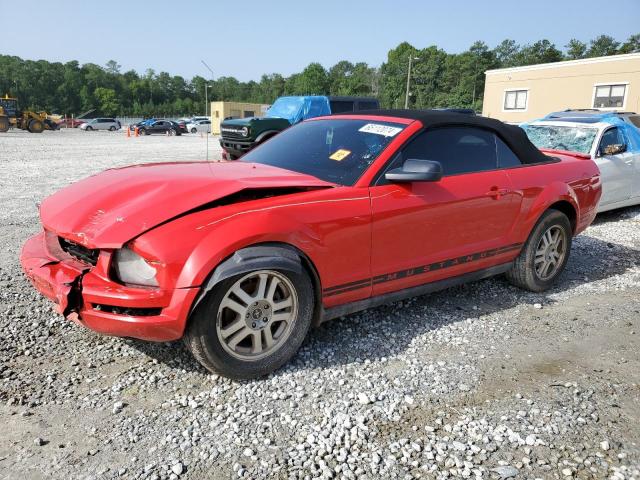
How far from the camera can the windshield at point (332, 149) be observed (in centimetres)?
355

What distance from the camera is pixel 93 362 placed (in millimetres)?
3156

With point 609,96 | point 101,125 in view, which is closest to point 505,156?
point 609,96

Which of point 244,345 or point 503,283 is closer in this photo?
point 244,345

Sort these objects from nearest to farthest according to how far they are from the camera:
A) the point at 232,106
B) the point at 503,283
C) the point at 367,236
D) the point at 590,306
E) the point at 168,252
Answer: the point at 168,252, the point at 367,236, the point at 590,306, the point at 503,283, the point at 232,106

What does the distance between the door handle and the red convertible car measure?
0.01 metres

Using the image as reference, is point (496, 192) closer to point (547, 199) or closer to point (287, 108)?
point (547, 199)

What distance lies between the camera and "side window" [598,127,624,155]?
24.2 feet

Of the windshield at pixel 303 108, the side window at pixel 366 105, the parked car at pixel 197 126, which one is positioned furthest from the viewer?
the parked car at pixel 197 126

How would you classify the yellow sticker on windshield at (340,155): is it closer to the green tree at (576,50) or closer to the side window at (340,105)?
the side window at (340,105)

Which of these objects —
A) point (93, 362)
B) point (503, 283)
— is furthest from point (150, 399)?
point (503, 283)

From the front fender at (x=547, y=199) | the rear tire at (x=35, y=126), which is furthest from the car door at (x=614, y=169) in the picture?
the rear tire at (x=35, y=126)

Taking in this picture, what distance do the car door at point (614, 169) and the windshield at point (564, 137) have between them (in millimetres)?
166

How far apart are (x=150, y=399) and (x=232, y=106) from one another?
46.5 meters

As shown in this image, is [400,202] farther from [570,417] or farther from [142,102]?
[142,102]
